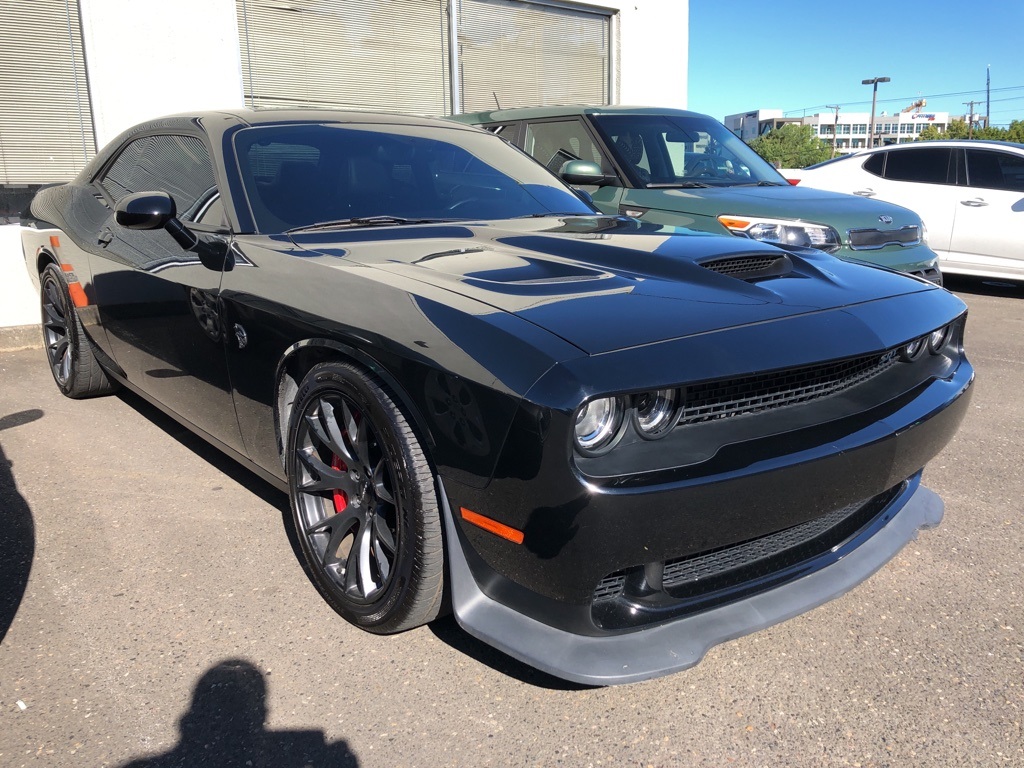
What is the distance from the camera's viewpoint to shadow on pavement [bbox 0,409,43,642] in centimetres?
253

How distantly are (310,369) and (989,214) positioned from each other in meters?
7.68

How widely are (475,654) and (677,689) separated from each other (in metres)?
0.54

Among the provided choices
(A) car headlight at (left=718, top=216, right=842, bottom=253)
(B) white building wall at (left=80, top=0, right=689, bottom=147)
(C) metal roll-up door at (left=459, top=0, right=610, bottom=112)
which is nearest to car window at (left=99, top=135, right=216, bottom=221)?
Result: (A) car headlight at (left=718, top=216, right=842, bottom=253)

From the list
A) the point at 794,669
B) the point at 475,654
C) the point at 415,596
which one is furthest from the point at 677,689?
the point at 415,596

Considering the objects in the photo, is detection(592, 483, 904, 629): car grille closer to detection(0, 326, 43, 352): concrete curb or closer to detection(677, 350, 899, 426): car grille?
detection(677, 350, 899, 426): car grille

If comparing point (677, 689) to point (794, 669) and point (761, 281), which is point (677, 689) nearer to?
point (794, 669)

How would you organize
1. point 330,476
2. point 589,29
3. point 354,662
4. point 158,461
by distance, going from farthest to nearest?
point 589,29
point 158,461
point 330,476
point 354,662

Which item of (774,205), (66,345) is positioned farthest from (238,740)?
(774,205)

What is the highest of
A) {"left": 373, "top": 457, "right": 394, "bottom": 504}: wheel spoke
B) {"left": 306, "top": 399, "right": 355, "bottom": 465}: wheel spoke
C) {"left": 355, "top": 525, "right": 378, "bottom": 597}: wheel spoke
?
{"left": 306, "top": 399, "right": 355, "bottom": 465}: wheel spoke

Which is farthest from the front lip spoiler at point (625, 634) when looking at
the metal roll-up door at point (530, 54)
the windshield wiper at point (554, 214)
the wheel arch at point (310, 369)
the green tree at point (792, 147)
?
Answer: the green tree at point (792, 147)

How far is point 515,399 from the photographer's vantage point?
5.57 feet

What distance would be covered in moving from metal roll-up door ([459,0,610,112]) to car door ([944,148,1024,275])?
14.5 feet

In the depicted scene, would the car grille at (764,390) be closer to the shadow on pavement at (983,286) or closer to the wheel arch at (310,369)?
the wheel arch at (310,369)

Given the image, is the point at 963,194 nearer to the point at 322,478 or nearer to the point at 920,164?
the point at 920,164
